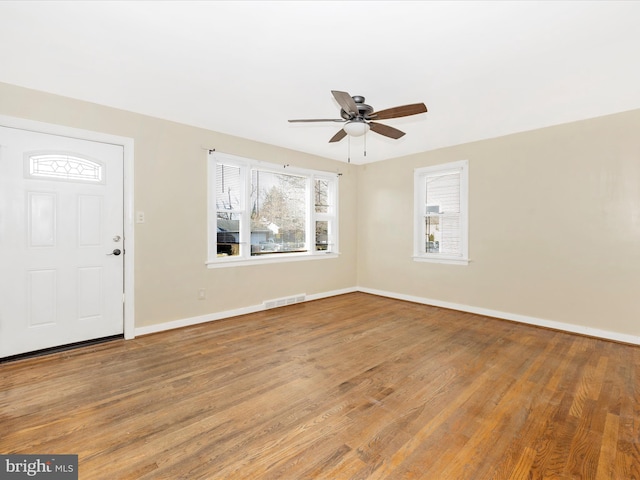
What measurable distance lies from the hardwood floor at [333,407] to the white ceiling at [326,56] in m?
2.65

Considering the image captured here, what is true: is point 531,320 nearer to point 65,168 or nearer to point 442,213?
point 442,213

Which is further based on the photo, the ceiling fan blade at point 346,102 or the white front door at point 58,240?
the white front door at point 58,240

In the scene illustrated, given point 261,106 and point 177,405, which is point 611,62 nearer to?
point 261,106

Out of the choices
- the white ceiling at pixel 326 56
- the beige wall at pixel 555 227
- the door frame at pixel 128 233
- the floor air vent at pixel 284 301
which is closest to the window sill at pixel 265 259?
the floor air vent at pixel 284 301

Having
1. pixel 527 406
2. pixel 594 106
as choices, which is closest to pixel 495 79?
pixel 594 106

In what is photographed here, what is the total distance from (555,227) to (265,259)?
4019 mm

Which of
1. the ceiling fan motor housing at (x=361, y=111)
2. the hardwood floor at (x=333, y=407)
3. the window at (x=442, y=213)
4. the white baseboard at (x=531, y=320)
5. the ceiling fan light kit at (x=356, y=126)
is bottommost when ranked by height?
the hardwood floor at (x=333, y=407)

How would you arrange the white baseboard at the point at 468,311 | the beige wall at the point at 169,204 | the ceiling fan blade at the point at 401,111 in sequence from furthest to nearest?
the white baseboard at the point at 468,311 < the beige wall at the point at 169,204 < the ceiling fan blade at the point at 401,111

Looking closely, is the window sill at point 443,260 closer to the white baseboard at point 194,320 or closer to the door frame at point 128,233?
the white baseboard at point 194,320

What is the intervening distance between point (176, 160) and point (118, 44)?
1683 millimetres

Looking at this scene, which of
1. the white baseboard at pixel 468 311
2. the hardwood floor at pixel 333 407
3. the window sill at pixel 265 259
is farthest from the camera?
the window sill at pixel 265 259

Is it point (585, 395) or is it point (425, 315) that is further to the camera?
point (425, 315)

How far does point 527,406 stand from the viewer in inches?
87.8

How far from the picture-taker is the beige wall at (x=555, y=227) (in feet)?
11.5
